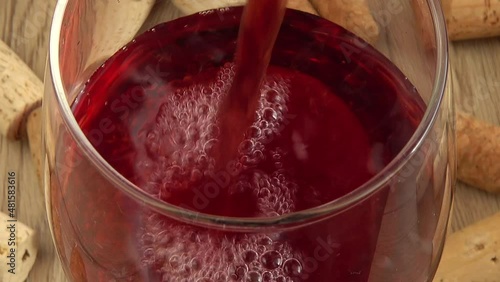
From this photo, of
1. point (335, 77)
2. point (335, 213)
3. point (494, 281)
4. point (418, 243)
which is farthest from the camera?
point (494, 281)

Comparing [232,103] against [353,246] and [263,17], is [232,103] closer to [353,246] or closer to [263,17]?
[263,17]

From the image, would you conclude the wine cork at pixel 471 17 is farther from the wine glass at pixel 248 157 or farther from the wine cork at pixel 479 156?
the wine glass at pixel 248 157

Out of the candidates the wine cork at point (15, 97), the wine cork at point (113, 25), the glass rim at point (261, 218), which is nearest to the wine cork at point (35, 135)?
the wine cork at point (15, 97)

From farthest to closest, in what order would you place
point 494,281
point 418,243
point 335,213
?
1. point 494,281
2. point 418,243
3. point 335,213

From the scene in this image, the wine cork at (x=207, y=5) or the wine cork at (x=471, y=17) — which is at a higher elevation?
the wine cork at (x=471, y=17)

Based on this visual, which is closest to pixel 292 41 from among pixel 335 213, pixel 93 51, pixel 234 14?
pixel 234 14

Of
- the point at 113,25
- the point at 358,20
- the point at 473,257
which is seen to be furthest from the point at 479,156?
the point at 113,25

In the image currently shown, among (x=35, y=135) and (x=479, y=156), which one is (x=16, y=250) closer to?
(x=35, y=135)

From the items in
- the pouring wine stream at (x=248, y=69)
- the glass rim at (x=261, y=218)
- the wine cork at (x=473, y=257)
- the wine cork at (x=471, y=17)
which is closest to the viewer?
the glass rim at (x=261, y=218)

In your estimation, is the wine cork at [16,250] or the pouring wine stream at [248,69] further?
the wine cork at [16,250]
